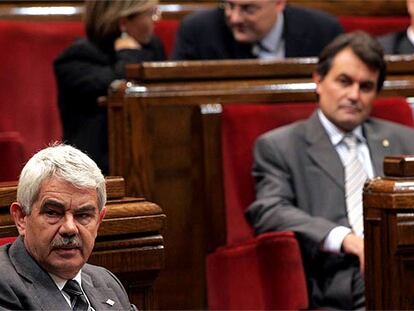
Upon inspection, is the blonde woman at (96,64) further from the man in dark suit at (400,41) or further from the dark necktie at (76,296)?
the dark necktie at (76,296)

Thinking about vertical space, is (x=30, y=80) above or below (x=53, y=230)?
above

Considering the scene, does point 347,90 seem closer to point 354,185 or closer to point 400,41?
point 354,185

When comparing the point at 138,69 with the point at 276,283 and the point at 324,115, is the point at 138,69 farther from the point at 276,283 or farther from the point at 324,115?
the point at 276,283

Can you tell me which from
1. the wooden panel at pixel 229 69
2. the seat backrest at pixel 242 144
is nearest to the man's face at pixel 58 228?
the seat backrest at pixel 242 144

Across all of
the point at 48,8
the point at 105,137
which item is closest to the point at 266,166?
the point at 105,137

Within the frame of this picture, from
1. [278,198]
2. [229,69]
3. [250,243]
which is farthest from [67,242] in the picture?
[229,69]

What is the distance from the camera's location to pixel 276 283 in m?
1.86

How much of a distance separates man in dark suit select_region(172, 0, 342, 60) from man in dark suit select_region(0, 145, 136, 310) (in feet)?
4.68

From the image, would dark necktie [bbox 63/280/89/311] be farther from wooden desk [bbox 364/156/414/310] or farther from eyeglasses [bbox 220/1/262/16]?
eyeglasses [bbox 220/1/262/16]

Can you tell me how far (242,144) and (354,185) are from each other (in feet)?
0.75

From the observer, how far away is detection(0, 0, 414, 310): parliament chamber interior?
1.64 meters

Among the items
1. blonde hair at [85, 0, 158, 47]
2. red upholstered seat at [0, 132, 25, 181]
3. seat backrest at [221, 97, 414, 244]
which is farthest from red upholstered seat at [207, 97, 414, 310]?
blonde hair at [85, 0, 158, 47]

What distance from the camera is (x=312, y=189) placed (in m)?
2.06

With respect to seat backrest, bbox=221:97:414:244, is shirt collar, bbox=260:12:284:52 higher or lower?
higher
